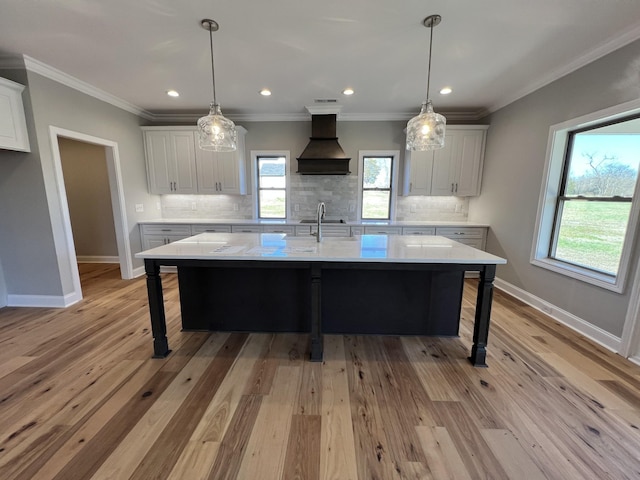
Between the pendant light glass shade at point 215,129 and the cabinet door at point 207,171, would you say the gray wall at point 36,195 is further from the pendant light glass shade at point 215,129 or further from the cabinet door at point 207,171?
the pendant light glass shade at point 215,129

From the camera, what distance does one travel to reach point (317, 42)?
2.29 m

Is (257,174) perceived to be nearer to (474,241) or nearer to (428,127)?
(428,127)

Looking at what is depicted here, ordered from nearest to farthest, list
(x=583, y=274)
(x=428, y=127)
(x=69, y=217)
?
(x=428, y=127) < (x=583, y=274) < (x=69, y=217)

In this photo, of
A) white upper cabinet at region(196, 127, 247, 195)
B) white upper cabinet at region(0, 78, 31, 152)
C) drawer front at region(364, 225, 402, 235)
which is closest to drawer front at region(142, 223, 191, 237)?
white upper cabinet at region(196, 127, 247, 195)

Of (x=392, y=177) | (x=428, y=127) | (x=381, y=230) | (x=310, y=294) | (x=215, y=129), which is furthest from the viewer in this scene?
(x=392, y=177)

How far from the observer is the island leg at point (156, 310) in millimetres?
2004

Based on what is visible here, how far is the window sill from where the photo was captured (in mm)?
2223

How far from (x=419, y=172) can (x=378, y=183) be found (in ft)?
2.29

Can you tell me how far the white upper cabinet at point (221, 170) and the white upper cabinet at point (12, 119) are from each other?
1942 millimetres

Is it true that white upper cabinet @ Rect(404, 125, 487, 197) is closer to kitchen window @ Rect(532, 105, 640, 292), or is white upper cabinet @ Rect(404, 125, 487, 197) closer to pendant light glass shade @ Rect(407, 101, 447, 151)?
kitchen window @ Rect(532, 105, 640, 292)

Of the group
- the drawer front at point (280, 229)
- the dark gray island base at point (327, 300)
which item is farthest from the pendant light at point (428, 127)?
the drawer front at point (280, 229)

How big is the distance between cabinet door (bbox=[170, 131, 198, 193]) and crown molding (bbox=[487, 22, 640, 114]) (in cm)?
478

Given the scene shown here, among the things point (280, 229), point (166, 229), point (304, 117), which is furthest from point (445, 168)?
point (166, 229)

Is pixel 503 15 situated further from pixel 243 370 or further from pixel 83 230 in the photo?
pixel 83 230
